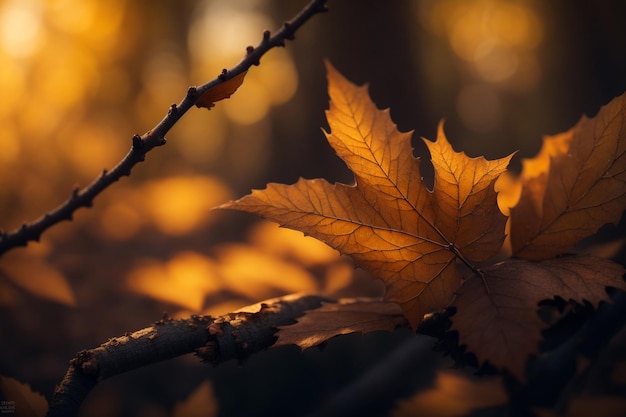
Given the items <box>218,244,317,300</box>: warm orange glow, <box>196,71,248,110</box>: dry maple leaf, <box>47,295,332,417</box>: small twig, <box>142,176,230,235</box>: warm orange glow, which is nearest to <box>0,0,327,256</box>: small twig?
<box>196,71,248,110</box>: dry maple leaf

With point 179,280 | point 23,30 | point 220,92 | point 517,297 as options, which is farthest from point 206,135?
point 517,297

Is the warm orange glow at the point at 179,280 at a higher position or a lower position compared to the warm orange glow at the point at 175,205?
lower

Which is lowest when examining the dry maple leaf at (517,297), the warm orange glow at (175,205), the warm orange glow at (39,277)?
the dry maple leaf at (517,297)

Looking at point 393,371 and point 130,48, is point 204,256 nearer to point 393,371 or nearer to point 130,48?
point 393,371

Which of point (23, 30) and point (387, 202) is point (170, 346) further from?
point (23, 30)

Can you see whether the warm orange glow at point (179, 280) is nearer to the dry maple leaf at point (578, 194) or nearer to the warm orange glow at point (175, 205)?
the warm orange glow at point (175, 205)

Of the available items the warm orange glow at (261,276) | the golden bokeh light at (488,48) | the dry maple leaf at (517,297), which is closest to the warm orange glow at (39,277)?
the warm orange glow at (261,276)
